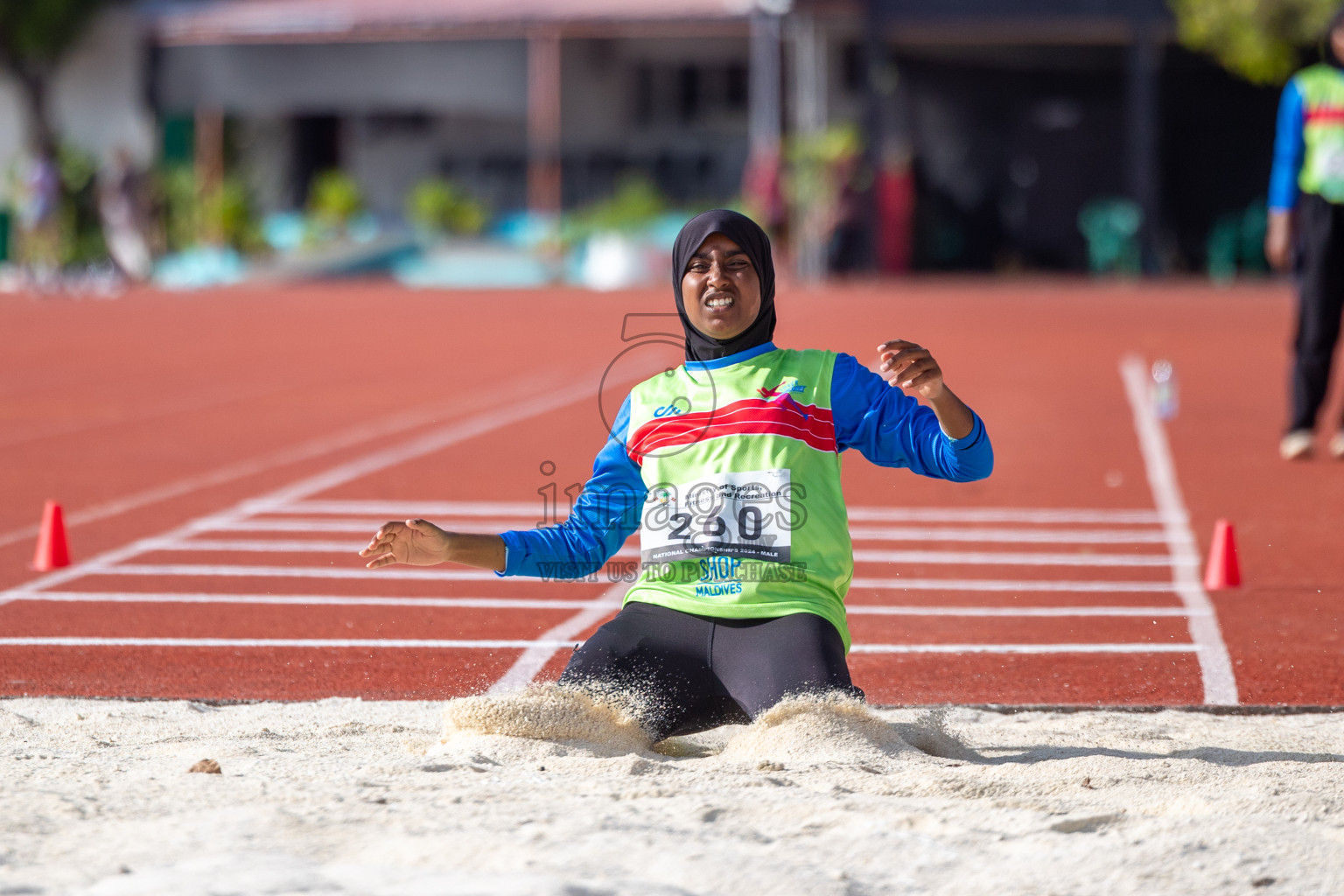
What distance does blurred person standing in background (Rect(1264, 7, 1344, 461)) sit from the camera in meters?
9.30

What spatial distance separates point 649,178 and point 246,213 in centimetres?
806

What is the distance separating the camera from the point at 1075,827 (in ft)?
11.4

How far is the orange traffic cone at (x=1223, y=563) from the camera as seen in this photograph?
6.79 metres

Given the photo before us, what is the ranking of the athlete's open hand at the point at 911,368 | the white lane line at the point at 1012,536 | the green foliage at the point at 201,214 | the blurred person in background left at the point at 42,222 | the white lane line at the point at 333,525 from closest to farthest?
1. the athlete's open hand at the point at 911,368
2. the white lane line at the point at 1012,536
3. the white lane line at the point at 333,525
4. the blurred person in background left at the point at 42,222
5. the green foliage at the point at 201,214

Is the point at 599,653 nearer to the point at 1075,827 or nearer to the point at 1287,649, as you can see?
the point at 1075,827

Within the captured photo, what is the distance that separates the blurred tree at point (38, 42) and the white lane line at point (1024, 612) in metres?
29.3

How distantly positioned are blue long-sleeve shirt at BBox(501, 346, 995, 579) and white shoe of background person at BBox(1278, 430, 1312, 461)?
6372mm

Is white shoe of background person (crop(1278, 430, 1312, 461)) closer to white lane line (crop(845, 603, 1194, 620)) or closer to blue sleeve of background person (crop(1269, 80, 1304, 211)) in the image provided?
blue sleeve of background person (crop(1269, 80, 1304, 211))

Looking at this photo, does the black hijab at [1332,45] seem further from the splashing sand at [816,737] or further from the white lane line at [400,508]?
the splashing sand at [816,737]

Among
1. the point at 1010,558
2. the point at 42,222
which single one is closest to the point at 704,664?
the point at 1010,558

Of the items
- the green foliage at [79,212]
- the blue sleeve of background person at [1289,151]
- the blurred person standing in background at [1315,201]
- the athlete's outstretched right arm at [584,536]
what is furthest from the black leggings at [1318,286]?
the green foliage at [79,212]

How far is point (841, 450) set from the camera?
4.48 meters

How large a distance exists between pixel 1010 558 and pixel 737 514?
3.57 metres

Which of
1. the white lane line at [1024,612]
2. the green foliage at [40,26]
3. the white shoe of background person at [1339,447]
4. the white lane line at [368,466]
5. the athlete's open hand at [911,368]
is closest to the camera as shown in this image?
the athlete's open hand at [911,368]
